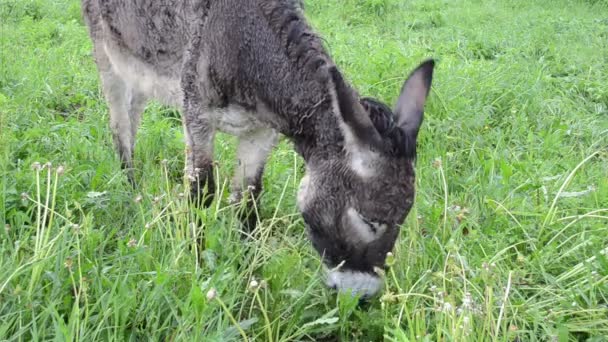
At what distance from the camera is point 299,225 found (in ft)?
10.7

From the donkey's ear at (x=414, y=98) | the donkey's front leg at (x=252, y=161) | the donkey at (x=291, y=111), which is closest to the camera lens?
the donkey at (x=291, y=111)

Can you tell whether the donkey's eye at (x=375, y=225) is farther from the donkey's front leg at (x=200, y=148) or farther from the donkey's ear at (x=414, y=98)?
the donkey's front leg at (x=200, y=148)

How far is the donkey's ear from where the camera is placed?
8.71 feet

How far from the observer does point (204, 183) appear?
10.8ft

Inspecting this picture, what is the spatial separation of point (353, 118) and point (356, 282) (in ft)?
2.14

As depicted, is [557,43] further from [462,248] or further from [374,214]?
[374,214]

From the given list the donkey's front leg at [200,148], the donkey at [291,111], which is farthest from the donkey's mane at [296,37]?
the donkey's front leg at [200,148]

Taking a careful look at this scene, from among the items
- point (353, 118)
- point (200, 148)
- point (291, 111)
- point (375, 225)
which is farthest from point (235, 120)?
point (375, 225)

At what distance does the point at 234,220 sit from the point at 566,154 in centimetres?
237

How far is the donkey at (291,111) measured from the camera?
2.54m

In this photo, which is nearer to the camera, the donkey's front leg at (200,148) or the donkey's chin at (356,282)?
the donkey's chin at (356,282)

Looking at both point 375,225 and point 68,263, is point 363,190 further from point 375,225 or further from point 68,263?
point 68,263

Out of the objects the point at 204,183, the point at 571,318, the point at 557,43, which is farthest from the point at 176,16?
the point at 557,43

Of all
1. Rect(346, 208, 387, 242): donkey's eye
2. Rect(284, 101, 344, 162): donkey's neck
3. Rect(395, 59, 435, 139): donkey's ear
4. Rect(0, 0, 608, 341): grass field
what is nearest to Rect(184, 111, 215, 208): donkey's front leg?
Rect(0, 0, 608, 341): grass field
